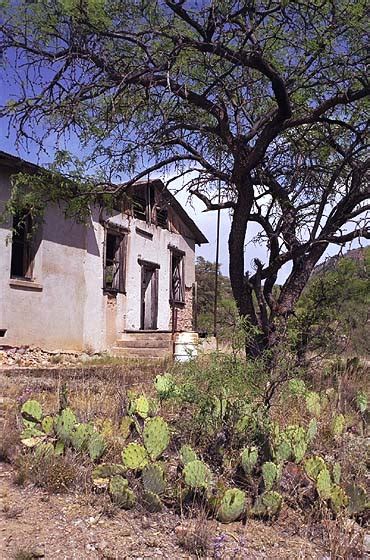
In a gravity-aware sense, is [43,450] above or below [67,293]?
below

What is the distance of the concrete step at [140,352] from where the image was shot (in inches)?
562

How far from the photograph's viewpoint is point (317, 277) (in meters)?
9.05

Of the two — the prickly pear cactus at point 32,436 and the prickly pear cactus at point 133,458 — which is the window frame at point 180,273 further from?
the prickly pear cactus at point 133,458

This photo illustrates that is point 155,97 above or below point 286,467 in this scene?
above

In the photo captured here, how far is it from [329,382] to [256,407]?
8.50 ft

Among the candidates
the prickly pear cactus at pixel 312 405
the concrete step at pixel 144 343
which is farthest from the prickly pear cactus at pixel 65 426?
the concrete step at pixel 144 343

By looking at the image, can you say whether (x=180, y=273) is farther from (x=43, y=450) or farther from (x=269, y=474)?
(x=269, y=474)

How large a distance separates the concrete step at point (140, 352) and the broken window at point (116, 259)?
1816 millimetres

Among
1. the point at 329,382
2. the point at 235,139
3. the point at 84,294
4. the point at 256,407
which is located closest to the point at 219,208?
the point at 235,139

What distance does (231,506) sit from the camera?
11.6 feet

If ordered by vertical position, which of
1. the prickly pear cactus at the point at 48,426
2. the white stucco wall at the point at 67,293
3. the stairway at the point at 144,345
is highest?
the white stucco wall at the point at 67,293

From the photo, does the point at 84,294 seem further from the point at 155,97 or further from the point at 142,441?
the point at 142,441

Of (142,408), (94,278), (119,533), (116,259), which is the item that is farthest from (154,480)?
(116,259)

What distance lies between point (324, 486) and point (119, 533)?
142cm
